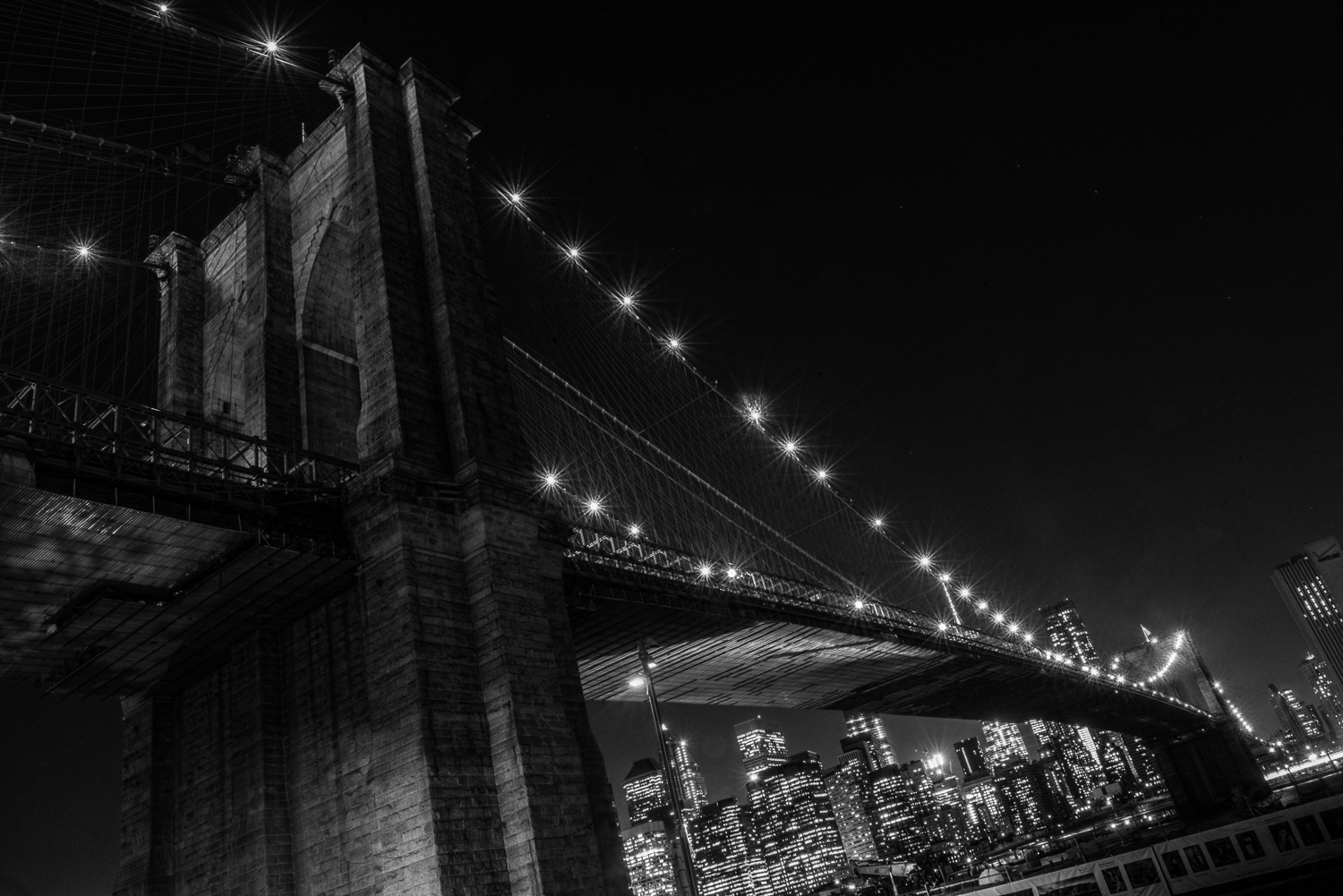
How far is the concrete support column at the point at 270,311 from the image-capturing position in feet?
90.1

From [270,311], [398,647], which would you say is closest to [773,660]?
[270,311]

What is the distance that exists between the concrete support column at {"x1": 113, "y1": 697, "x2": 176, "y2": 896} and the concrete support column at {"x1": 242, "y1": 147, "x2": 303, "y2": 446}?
8.51 m

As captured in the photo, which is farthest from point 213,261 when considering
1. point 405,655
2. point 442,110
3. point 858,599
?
point 858,599

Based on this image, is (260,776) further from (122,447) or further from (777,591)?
(777,591)

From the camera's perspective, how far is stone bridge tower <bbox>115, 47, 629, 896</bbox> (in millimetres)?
19391

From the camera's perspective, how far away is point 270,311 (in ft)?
95.0

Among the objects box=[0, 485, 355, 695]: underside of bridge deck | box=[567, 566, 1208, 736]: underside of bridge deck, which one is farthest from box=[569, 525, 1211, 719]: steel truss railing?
box=[0, 485, 355, 695]: underside of bridge deck

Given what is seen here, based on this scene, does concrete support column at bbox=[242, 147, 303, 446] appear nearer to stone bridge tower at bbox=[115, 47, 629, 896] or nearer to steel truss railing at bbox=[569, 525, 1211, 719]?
stone bridge tower at bbox=[115, 47, 629, 896]

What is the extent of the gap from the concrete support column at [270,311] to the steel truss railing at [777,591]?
372 inches

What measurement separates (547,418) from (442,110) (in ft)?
90.7

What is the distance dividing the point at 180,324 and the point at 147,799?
16086 mm

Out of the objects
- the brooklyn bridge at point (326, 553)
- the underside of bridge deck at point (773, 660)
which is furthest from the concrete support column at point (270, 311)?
the underside of bridge deck at point (773, 660)

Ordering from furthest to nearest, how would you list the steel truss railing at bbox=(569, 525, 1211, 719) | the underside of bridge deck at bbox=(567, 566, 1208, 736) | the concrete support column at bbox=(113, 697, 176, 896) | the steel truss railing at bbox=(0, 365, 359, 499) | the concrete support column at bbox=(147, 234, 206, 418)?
1. the underside of bridge deck at bbox=(567, 566, 1208, 736)
2. the steel truss railing at bbox=(569, 525, 1211, 719)
3. the concrete support column at bbox=(147, 234, 206, 418)
4. the concrete support column at bbox=(113, 697, 176, 896)
5. the steel truss railing at bbox=(0, 365, 359, 499)

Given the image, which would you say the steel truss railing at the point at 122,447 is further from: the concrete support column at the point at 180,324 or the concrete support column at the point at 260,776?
the concrete support column at the point at 180,324
